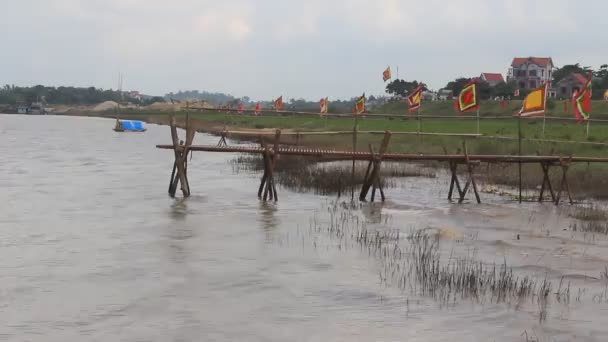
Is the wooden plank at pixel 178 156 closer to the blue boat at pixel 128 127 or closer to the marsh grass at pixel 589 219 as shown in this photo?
the marsh grass at pixel 589 219

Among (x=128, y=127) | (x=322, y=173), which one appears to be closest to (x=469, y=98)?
(x=322, y=173)

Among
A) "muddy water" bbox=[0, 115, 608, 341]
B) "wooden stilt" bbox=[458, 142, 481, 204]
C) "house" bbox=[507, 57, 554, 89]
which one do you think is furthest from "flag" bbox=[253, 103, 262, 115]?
"house" bbox=[507, 57, 554, 89]

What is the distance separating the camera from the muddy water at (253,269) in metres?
8.71

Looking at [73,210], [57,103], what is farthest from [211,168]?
[57,103]

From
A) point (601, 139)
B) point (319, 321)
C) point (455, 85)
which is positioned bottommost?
point (319, 321)

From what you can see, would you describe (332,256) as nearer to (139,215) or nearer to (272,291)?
(272,291)

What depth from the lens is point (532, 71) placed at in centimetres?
9069

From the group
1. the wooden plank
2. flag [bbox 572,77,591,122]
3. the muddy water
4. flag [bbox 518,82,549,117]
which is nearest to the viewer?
the muddy water

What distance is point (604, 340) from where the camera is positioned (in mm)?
8273

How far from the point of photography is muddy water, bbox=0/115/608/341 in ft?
28.6

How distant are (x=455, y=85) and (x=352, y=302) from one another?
255 ft

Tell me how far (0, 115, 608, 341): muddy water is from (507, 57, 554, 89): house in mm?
74059

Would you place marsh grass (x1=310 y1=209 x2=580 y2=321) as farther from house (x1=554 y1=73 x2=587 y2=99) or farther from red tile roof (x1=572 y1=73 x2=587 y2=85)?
house (x1=554 y1=73 x2=587 y2=99)

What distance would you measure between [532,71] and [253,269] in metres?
85.9
